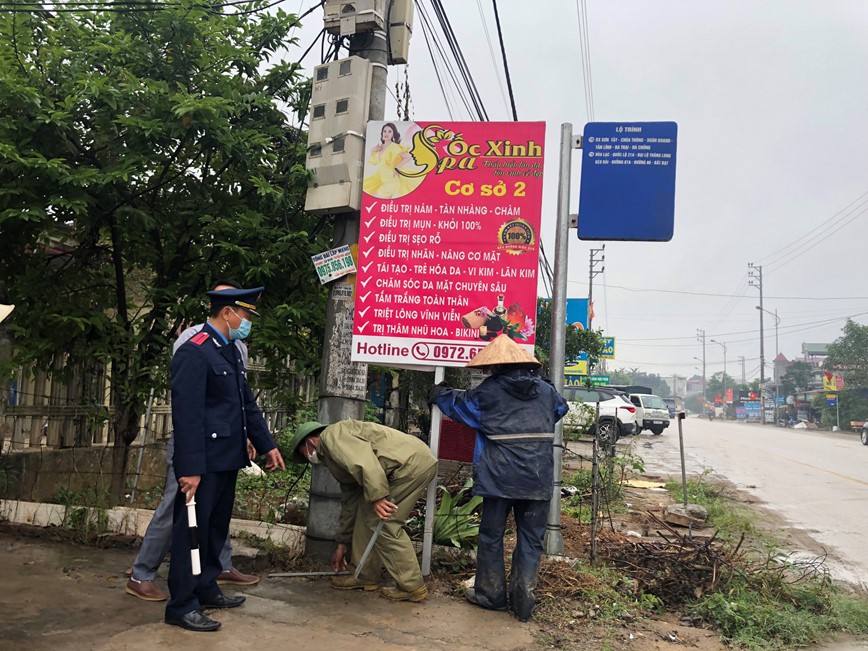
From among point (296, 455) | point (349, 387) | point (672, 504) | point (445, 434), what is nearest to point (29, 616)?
point (296, 455)

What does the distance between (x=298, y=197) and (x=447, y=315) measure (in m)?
1.73

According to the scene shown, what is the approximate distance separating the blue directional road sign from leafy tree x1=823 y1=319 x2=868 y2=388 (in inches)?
1788

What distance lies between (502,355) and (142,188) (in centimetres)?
307

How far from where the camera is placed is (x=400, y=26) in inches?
206

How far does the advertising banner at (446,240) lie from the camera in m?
4.76

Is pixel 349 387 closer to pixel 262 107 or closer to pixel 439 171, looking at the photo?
pixel 439 171

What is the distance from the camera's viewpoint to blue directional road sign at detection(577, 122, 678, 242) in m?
5.18

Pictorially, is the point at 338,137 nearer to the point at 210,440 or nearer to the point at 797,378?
the point at 210,440

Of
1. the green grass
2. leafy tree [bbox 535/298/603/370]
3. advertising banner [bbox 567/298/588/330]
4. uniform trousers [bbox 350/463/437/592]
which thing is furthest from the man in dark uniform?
advertising banner [bbox 567/298/588/330]

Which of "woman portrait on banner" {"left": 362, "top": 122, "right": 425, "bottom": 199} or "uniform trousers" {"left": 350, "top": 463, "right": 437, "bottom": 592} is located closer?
"uniform trousers" {"left": 350, "top": 463, "right": 437, "bottom": 592}

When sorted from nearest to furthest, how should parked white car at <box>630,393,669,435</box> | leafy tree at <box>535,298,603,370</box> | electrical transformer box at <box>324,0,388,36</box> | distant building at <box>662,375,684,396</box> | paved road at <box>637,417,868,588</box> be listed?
electrical transformer box at <box>324,0,388,36</box>, paved road at <box>637,417,868,588</box>, leafy tree at <box>535,298,603,370</box>, parked white car at <box>630,393,669,435</box>, distant building at <box>662,375,684,396</box>

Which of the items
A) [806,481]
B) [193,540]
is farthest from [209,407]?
[806,481]

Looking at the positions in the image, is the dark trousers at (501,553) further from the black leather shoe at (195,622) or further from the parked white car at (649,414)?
the parked white car at (649,414)

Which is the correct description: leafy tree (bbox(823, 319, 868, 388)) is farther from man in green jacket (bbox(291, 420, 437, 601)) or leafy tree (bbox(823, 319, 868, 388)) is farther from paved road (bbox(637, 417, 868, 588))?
man in green jacket (bbox(291, 420, 437, 601))
